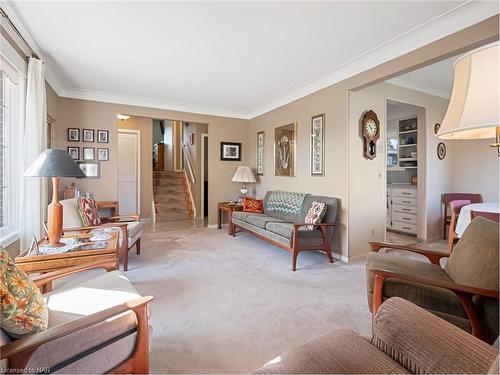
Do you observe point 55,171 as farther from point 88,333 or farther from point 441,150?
point 441,150

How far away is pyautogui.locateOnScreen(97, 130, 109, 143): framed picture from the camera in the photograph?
4.56 m

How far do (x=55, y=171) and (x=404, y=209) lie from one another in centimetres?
527

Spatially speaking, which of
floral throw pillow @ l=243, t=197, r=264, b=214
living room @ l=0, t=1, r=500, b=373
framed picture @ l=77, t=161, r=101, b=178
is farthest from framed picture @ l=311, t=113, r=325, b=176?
framed picture @ l=77, t=161, r=101, b=178

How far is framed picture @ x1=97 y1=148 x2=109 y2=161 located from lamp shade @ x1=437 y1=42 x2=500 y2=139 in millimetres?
4947

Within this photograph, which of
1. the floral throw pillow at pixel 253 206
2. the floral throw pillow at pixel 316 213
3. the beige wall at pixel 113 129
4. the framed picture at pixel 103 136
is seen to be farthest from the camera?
the floral throw pillow at pixel 253 206

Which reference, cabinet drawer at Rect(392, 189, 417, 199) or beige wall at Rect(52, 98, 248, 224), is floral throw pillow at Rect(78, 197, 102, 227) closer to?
beige wall at Rect(52, 98, 248, 224)

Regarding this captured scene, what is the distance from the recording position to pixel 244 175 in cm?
529


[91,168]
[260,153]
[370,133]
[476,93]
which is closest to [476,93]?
[476,93]

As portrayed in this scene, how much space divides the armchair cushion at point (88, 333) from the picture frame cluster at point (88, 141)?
356cm

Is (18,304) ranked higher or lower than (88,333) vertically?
higher

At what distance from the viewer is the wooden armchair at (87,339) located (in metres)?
0.96

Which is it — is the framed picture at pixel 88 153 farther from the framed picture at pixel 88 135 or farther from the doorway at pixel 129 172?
the doorway at pixel 129 172

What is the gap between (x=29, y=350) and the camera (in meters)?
0.94

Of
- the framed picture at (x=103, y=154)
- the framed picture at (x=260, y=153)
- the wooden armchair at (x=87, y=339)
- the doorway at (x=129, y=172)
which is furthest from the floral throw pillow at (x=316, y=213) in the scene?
the doorway at (x=129, y=172)
